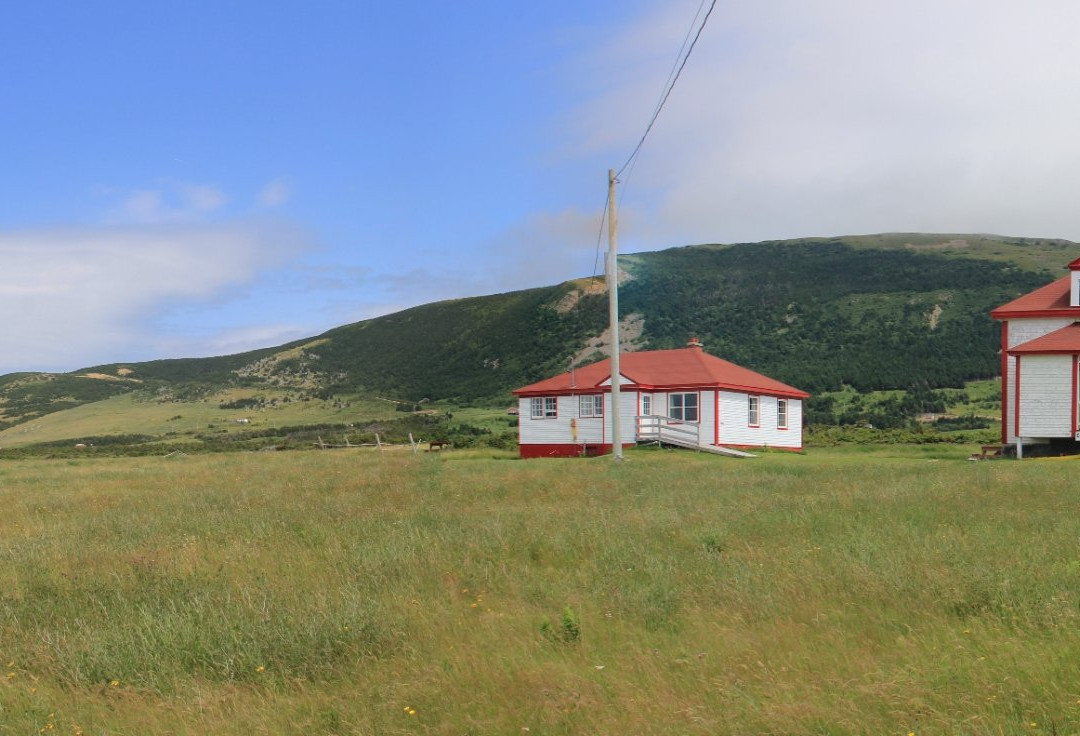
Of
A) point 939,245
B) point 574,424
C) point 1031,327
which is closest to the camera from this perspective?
point 1031,327

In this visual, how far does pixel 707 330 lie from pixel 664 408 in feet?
185

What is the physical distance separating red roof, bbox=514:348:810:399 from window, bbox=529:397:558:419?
0.41 meters

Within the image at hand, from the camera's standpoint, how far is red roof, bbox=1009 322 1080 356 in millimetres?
26859

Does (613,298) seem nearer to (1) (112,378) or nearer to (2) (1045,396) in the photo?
(2) (1045,396)

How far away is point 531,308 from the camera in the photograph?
115750 mm

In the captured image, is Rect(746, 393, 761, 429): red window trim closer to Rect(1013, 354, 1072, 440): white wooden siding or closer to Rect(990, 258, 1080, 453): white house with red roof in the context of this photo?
Rect(990, 258, 1080, 453): white house with red roof

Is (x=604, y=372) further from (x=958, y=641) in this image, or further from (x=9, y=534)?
(x=958, y=641)

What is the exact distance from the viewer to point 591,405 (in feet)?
A: 124

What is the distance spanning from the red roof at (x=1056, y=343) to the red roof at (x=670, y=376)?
1120 cm

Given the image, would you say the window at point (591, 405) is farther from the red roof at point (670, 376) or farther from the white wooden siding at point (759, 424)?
the white wooden siding at point (759, 424)

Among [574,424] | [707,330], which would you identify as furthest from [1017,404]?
[707,330]

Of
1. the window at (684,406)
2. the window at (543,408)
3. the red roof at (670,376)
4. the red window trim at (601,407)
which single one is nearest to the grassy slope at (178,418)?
the window at (543,408)

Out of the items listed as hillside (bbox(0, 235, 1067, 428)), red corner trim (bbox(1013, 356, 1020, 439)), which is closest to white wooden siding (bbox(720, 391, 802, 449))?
red corner trim (bbox(1013, 356, 1020, 439))

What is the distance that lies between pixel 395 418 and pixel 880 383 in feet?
134
